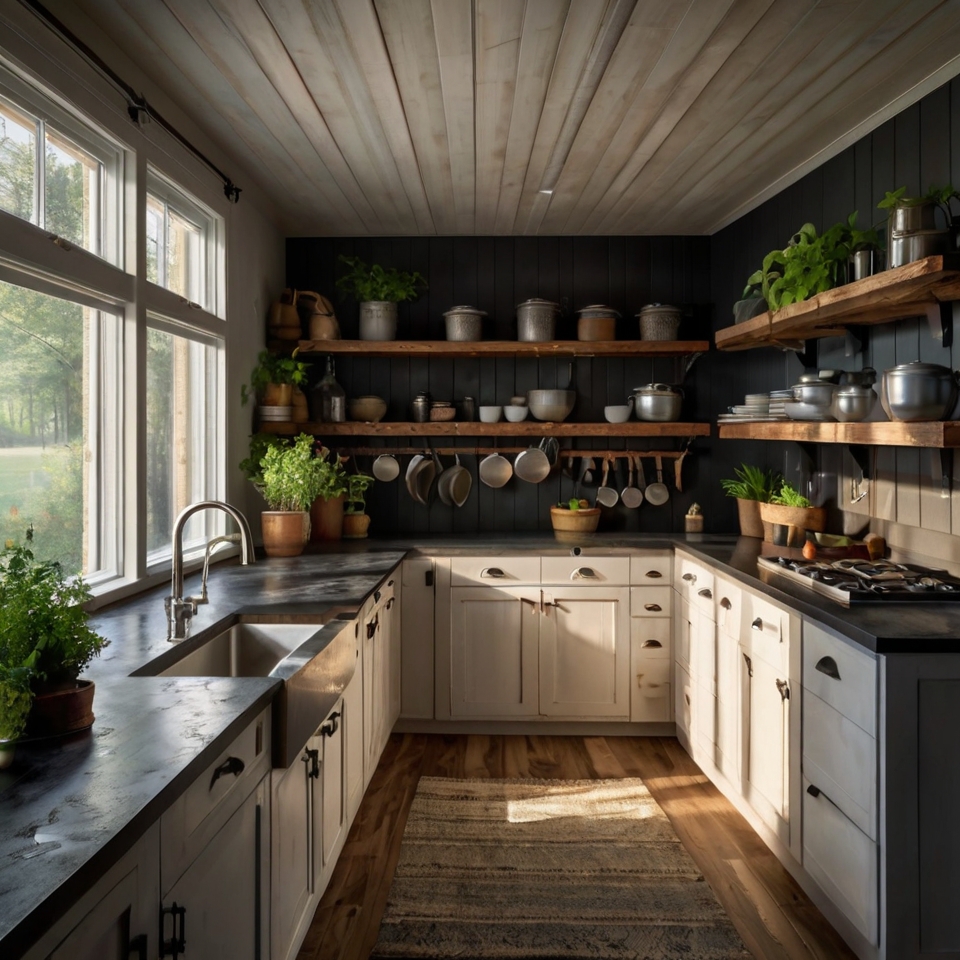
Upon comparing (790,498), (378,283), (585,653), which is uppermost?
(378,283)

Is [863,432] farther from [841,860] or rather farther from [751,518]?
[751,518]

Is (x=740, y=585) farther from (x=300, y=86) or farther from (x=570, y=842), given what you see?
(x=300, y=86)

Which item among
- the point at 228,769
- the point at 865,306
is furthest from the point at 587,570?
the point at 228,769

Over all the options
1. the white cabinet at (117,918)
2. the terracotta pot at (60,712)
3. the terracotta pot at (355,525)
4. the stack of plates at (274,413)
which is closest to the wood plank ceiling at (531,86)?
the stack of plates at (274,413)

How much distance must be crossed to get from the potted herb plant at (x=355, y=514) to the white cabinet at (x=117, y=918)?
3.30 m

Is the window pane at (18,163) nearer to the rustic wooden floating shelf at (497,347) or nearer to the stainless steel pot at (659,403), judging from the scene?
the rustic wooden floating shelf at (497,347)

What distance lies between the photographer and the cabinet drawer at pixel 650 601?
4.07 meters

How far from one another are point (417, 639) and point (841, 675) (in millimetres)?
2226

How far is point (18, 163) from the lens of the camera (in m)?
2.17

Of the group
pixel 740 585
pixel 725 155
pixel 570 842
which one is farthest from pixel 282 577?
pixel 725 155

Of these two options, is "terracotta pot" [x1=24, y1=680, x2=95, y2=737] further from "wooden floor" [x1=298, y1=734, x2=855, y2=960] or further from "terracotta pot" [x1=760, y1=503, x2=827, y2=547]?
"terracotta pot" [x1=760, y1=503, x2=827, y2=547]

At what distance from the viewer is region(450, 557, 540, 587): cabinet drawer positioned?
4070 mm

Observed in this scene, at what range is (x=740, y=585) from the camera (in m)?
3.12

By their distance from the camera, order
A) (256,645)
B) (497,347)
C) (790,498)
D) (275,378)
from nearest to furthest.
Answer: (256,645) → (790,498) → (275,378) → (497,347)
